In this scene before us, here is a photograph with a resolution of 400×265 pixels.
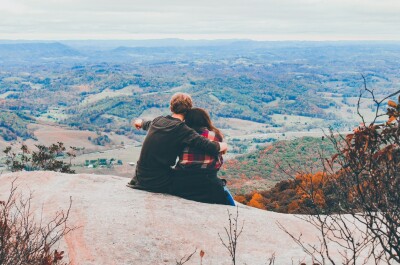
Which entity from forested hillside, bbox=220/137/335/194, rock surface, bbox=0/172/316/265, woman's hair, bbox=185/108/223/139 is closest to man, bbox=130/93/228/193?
woman's hair, bbox=185/108/223/139

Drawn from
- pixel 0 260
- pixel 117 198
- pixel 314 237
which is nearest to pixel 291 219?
pixel 314 237

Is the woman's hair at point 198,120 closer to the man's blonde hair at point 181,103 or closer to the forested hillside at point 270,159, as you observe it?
the man's blonde hair at point 181,103

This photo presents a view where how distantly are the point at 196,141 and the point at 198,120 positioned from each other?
2.06ft

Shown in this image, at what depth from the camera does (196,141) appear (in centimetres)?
903

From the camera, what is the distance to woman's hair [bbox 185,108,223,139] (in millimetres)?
9453

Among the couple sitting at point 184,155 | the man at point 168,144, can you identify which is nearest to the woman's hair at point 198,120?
the couple sitting at point 184,155

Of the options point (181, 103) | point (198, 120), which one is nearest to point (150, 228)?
point (198, 120)

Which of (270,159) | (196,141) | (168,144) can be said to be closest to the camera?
(196,141)

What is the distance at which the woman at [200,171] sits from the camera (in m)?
9.30

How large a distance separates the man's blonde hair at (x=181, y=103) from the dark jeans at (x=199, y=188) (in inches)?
51.1

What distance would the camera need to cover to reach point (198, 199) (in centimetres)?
981

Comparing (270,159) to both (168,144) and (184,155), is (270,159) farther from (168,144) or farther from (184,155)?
(168,144)

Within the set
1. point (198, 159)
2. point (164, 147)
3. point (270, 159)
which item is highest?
point (164, 147)

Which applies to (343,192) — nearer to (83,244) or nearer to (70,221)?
(83,244)
